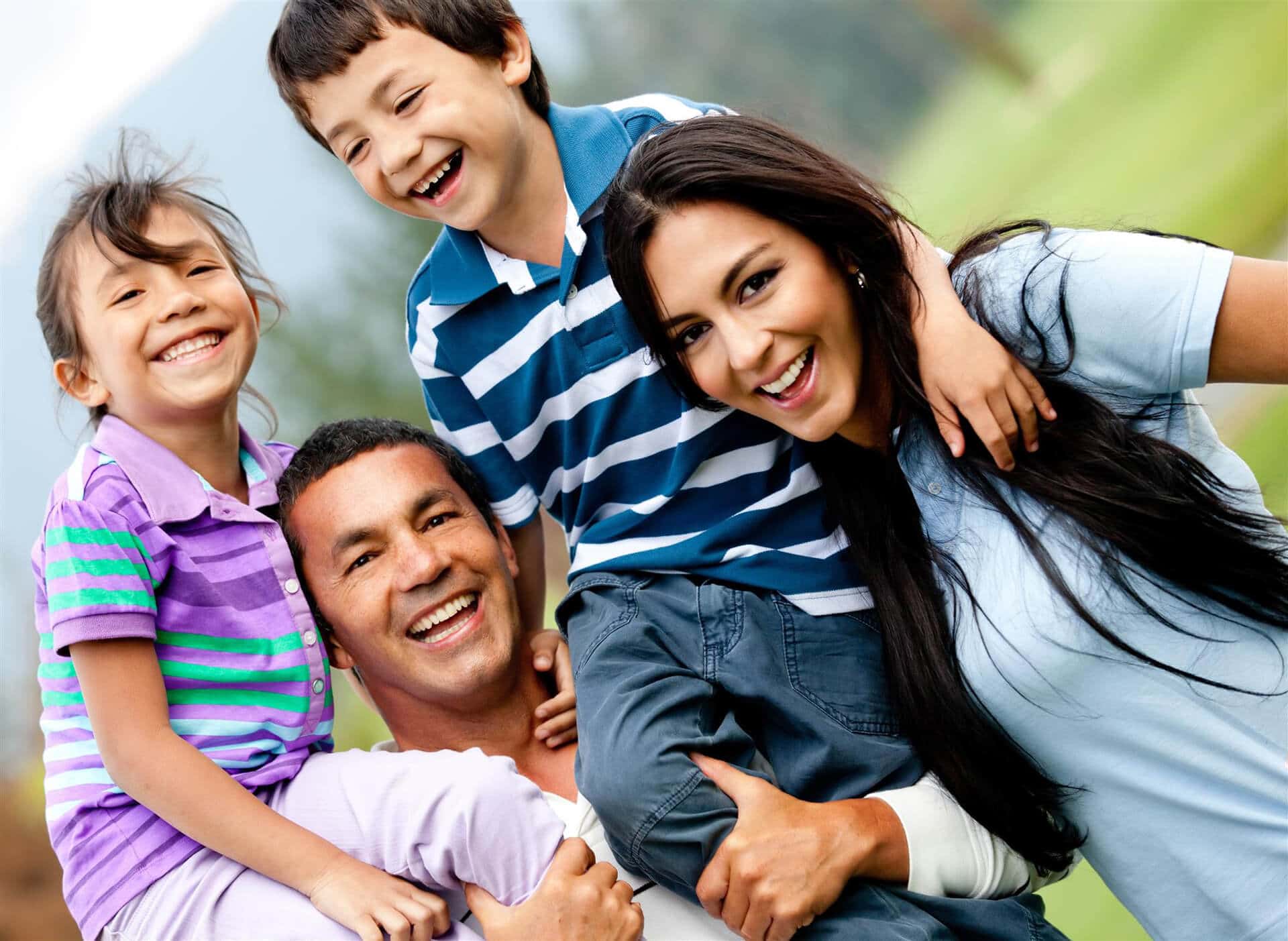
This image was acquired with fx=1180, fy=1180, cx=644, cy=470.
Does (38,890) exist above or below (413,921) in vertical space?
below

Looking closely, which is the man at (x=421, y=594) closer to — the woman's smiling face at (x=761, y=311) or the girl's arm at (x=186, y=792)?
the girl's arm at (x=186, y=792)

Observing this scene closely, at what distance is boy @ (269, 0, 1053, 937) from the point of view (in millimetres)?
1348

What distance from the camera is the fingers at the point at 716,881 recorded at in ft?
Answer: 4.16

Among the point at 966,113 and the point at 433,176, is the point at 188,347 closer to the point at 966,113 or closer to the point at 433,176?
the point at 433,176

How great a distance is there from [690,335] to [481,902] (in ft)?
2.34

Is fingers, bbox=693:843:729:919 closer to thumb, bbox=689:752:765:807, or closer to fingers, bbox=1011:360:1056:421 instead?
thumb, bbox=689:752:765:807

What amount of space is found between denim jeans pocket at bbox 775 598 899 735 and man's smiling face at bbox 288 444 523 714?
42 cm

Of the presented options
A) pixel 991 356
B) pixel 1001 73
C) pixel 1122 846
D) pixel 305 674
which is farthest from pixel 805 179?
pixel 1001 73

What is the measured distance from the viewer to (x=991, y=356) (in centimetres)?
122

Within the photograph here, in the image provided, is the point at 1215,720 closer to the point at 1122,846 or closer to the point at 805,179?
the point at 1122,846

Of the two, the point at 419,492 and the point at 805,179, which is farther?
the point at 419,492

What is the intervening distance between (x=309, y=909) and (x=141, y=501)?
0.54 meters

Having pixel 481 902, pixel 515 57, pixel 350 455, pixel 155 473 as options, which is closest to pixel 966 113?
pixel 515 57

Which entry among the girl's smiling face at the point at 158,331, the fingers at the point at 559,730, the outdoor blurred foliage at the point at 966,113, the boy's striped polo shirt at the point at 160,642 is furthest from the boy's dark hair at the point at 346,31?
the outdoor blurred foliage at the point at 966,113
